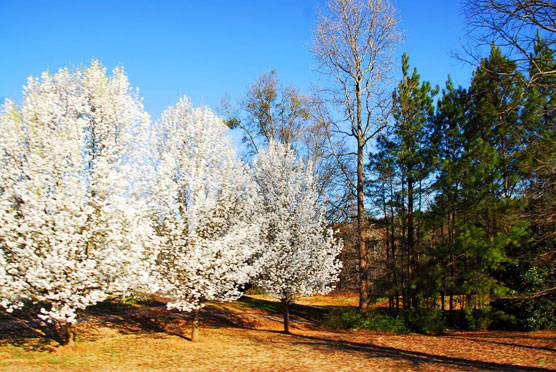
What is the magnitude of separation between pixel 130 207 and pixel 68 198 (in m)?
1.53

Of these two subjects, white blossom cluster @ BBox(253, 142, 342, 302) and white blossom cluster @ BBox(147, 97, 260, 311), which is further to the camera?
white blossom cluster @ BBox(253, 142, 342, 302)

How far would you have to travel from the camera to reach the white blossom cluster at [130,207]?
9.32 metres

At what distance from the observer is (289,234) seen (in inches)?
564

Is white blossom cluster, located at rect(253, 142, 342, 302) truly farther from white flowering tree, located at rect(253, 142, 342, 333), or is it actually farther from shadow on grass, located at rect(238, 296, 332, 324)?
shadow on grass, located at rect(238, 296, 332, 324)

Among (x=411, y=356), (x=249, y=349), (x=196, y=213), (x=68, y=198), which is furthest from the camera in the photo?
(x=196, y=213)

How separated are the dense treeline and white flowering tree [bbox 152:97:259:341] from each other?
778cm

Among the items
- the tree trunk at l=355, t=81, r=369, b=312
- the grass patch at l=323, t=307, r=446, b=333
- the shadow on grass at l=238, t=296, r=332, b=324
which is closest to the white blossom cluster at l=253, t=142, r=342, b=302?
the tree trunk at l=355, t=81, r=369, b=312

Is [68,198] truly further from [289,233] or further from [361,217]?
[361,217]

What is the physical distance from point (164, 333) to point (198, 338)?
142cm

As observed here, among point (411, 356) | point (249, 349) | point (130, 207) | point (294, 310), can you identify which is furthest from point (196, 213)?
point (294, 310)

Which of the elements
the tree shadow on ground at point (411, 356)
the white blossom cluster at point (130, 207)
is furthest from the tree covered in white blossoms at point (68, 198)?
the tree shadow on ground at point (411, 356)

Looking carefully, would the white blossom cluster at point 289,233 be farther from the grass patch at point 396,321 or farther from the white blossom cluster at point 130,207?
the grass patch at point 396,321

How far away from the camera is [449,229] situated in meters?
16.4

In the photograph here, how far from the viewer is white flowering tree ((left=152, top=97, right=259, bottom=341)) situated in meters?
11.7
